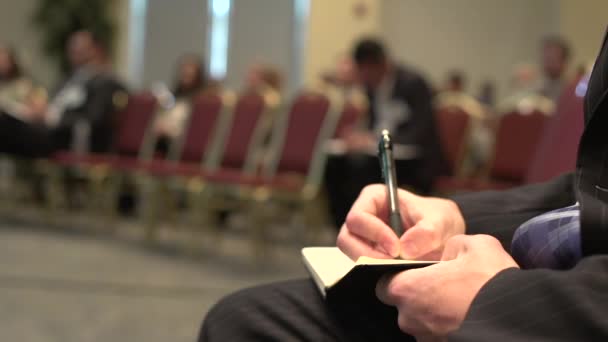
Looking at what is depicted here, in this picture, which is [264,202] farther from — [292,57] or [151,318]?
[292,57]

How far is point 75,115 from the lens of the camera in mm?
5027

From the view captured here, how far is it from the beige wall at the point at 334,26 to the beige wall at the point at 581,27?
6.43 feet

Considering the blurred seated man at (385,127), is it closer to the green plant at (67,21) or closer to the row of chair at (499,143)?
the row of chair at (499,143)

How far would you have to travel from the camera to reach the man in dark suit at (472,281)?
1.73ft

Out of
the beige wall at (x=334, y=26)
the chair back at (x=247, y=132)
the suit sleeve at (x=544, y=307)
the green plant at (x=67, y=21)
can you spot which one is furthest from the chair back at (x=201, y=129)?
the green plant at (x=67, y=21)

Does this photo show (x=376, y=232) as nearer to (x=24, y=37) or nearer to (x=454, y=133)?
(x=454, y=133)

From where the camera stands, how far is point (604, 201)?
565 millimetres

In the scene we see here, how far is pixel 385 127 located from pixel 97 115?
2.24m

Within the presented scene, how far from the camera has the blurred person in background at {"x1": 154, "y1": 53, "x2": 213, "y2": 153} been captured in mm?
4944

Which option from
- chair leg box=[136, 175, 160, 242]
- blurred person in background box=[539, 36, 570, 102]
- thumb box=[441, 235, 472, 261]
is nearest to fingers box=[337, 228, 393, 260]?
thumb box=[441, 235, 472, 261]

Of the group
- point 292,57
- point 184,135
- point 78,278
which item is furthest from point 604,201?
point 292,57

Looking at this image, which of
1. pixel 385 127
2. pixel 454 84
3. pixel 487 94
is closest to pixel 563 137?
pixel 385 127

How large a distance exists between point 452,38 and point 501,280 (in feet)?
26.5

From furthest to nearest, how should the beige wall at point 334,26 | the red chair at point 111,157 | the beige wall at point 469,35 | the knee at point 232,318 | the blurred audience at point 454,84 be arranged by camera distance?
the beige wall at point 469,35 → the beige wall at point 334,26 → the blurred audience at point 454,84 → the red chair at point 111,157 → the knee at point 232,318
